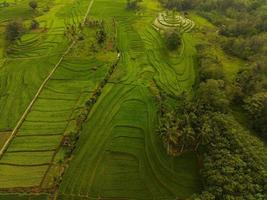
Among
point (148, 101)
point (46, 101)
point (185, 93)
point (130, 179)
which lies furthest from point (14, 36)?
point (130, 179)

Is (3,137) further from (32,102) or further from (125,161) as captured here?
(125,161)

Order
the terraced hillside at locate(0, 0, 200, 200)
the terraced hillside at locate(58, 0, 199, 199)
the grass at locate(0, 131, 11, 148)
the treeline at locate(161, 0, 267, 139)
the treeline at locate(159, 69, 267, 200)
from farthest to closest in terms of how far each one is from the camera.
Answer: the treeline at locate(161, 0, 267, 139) < the grass at locate(0, 131, 11, 148) < the terraced hillside at locate(0, 0, 200, 200) < the terraced hillside at locate(58, 0, 199, 199) < the treeline at locate(159, 69, 267, 200)

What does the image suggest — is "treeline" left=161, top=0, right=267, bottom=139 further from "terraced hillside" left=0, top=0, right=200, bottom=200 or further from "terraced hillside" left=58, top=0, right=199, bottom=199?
"terraced hillside" left=58, top=0, right=199, bottom=199

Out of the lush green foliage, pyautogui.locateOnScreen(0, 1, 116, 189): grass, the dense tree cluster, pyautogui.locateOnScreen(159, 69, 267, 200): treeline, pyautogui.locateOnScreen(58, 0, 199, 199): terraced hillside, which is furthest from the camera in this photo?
the lush green foliage

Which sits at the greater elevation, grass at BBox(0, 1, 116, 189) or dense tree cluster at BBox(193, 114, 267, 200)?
dense tree cluster at BBox(193, 114, 267, 200)

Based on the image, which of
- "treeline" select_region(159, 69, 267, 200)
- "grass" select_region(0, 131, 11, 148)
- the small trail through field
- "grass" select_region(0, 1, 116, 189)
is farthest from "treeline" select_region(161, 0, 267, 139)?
"grass" select_region(0, 131, 11, 148)

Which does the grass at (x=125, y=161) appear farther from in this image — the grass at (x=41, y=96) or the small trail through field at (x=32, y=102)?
the small trail through field at (x=32, y=102)

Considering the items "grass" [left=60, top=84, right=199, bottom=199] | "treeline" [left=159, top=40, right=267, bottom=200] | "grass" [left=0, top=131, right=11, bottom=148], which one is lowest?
"grass" [left=0, top=131, right=11, bottom=148]

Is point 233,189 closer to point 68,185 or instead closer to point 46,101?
point 68,185
